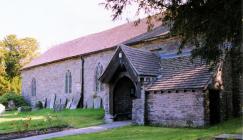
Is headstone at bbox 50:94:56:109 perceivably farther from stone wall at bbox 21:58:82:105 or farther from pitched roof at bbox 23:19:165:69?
pitched roof at bbox 23:19:165:69

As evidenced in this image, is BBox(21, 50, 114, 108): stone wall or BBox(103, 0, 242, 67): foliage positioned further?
BBox(21, 50, 114, 108): stone wall

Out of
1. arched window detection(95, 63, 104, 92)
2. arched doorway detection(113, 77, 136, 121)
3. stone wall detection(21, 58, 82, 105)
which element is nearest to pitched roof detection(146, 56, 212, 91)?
arched doorway detection(113, 77, 136, 121)

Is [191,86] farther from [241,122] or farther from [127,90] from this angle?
[127,90]

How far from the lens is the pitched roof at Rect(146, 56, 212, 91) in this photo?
17.8 m

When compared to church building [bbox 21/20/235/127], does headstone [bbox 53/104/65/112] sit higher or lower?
lower

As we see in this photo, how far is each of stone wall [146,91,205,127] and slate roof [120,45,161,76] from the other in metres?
1.50

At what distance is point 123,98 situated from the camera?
2375 centimetres

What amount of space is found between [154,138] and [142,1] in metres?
5.44

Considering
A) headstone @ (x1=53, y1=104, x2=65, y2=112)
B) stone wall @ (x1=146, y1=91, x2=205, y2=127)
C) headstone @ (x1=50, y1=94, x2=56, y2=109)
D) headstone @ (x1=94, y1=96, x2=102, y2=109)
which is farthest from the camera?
headstone @ (x1=50, y1=94, x2=56, y2=109)

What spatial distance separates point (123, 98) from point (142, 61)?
3.64 m

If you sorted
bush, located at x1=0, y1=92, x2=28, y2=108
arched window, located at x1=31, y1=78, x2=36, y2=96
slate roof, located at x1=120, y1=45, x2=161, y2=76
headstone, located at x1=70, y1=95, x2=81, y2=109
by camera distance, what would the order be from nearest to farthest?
slate roof, located at x1=120, y1=45, x2=161, y2=76, headstone, located at x1=70, y1=95, x2=81, y2=109, bush, located at x1=0, y1=92, x2=28, y2=108, arched window, located at x1=31, y1=78, x2=36, y2=96

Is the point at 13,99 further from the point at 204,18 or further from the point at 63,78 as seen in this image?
the point at 204,18

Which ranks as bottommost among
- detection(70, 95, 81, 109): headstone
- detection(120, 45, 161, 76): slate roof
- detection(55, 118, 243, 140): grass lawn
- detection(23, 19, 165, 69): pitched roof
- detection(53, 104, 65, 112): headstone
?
detection(55, 118, 243, 140): grass lawn

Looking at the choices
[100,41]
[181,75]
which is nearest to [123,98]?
[181,75]
